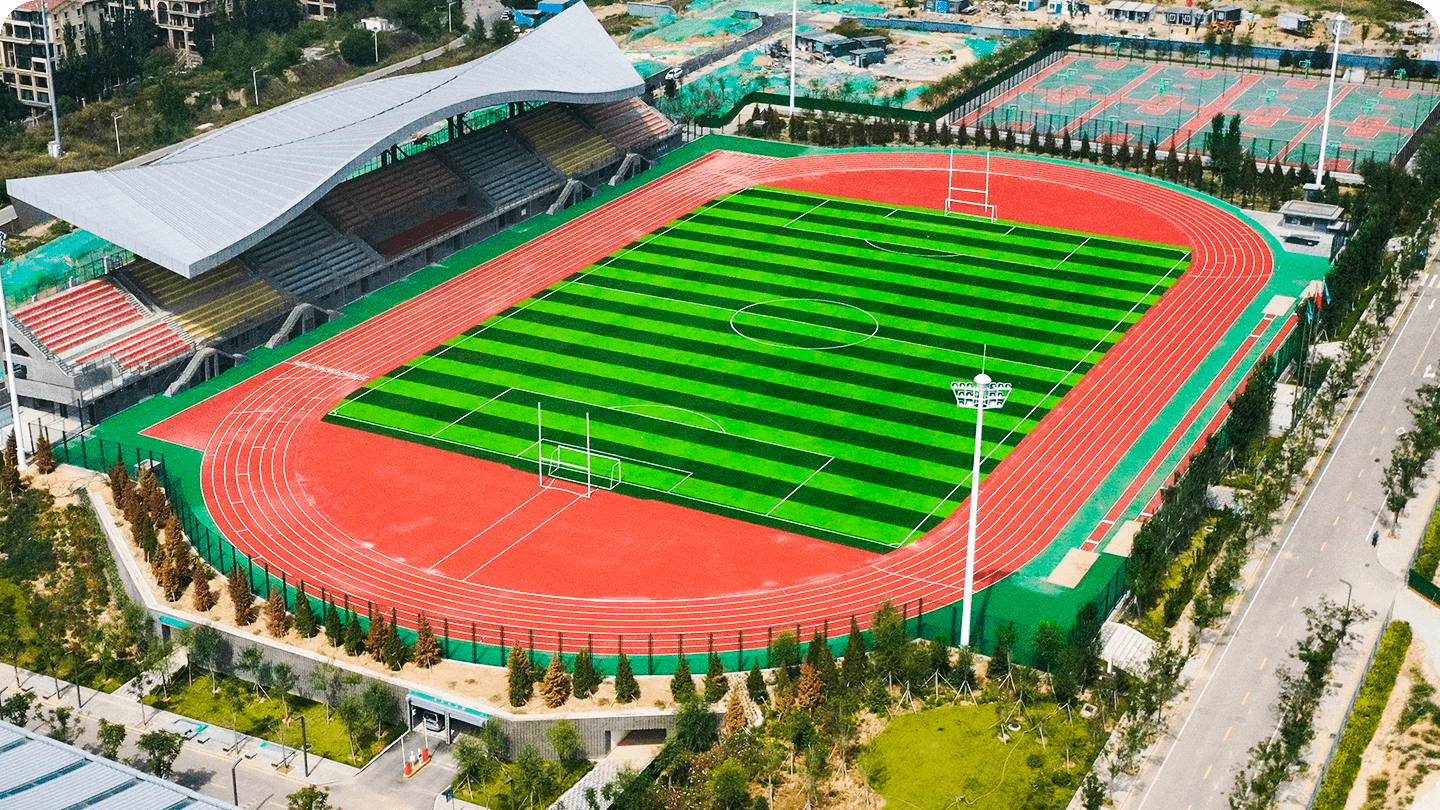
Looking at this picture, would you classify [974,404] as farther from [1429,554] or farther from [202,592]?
[202,592]

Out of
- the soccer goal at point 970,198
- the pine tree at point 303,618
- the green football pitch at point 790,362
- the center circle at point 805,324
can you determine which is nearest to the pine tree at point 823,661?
the green football pitch at point 790,362

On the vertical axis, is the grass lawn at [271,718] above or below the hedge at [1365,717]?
below

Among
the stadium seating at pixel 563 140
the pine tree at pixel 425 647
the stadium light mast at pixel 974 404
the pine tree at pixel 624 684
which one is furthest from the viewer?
the stadium seating at pixel 563 140

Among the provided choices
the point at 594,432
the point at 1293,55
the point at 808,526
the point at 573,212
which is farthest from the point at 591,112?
the point at 1293,55

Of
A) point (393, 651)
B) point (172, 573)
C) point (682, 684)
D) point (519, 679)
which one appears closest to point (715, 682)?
point (682, 684)

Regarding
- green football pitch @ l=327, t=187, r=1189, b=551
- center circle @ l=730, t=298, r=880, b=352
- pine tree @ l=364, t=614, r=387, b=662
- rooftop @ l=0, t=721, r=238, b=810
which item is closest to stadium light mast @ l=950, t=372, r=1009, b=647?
green football pitch @ l=327, t=187, r=1189, b=551

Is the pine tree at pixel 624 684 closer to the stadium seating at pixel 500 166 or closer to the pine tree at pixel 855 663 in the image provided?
the pine tree at pixel 855 663

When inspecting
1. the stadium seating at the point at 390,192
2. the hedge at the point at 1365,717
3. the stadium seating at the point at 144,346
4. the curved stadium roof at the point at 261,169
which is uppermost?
the curved stadium roof at the point at 261,169
